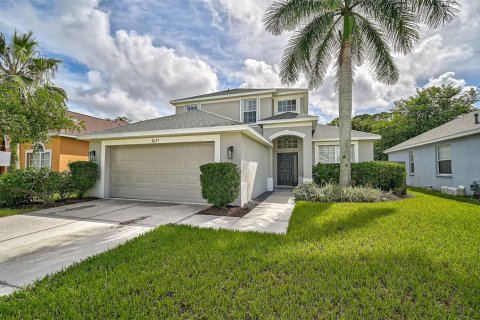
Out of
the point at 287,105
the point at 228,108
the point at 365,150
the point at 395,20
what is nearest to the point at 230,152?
the point at 228,108

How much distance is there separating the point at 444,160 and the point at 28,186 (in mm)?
19407

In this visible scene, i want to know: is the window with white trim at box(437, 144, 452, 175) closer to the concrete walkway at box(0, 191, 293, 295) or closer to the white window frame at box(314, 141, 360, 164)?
the white window frame at box(314, 141, 360, 164)

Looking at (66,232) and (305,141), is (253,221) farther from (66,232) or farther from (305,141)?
(305,141)

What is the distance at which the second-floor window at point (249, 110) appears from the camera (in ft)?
48.2

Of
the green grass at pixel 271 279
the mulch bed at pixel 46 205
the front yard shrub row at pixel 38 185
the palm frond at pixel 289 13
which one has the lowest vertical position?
the green grass at pixel 271 279

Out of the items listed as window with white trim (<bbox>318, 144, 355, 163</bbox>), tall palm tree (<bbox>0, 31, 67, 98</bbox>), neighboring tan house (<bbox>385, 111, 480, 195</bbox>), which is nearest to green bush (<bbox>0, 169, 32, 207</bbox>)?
Result: tall palm tree (<bbox>0, 31, 67, 98</bbox>)

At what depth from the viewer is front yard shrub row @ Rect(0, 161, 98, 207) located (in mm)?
7309

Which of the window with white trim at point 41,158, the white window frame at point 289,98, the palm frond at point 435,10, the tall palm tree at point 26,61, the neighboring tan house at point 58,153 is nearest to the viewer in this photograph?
the palm frond at point 435,10

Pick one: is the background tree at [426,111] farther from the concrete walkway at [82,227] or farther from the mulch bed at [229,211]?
the mulch bed at [229,211]

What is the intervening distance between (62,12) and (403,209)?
13.2 meters

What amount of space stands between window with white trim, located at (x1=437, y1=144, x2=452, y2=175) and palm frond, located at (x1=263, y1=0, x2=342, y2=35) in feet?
31.3

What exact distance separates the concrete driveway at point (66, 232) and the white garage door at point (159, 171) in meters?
0.74

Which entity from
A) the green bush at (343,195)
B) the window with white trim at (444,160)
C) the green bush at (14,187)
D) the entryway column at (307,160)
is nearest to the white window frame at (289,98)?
the entryway column at (307,160)

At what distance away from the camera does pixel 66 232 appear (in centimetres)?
484
